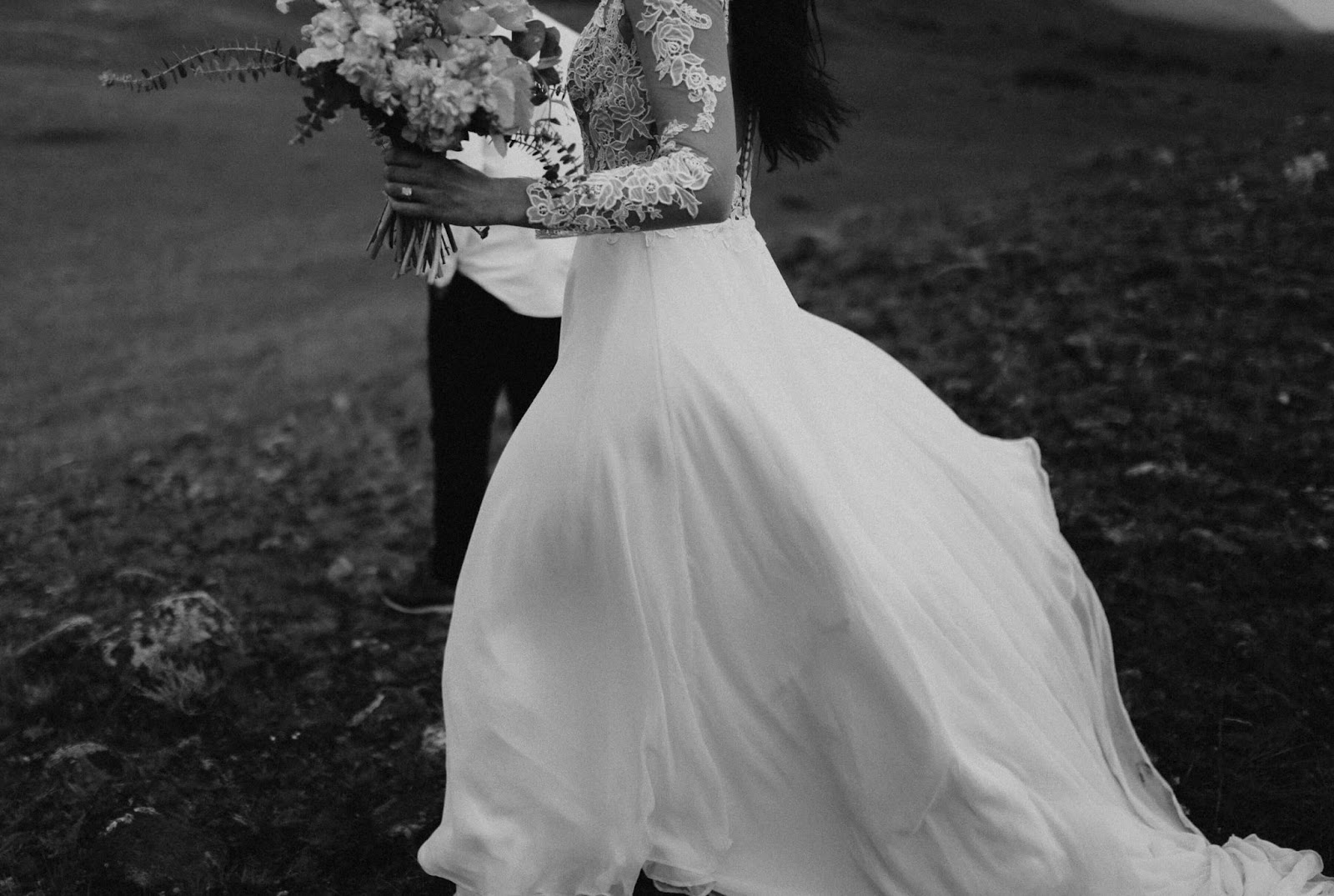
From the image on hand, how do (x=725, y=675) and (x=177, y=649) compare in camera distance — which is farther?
(x=177, y=649)

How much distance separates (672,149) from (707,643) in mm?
1019

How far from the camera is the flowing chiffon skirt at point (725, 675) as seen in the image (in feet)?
7.73

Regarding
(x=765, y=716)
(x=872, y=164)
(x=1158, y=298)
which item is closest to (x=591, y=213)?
(x=765, y=716)

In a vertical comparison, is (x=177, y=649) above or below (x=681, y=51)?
below

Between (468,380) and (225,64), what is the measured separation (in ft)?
6.26

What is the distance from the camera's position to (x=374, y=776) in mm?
3389

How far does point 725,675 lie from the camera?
95.8 inches

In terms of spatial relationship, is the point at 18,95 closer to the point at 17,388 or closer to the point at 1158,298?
the point at 17,388

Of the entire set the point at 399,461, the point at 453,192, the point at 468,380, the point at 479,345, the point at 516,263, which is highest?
the point at 453,192

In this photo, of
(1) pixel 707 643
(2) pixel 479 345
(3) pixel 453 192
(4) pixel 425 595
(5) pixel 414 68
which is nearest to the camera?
(5) pixel 414 68

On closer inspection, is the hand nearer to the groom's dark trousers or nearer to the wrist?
the wrist

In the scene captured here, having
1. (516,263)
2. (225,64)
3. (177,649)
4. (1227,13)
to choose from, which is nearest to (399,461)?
(177,649)

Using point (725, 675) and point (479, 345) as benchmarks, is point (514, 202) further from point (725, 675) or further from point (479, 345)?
point (479, 345)

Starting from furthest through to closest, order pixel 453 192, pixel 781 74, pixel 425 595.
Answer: pixel 425 595 → pixel 781 74 → pixel 453 192
